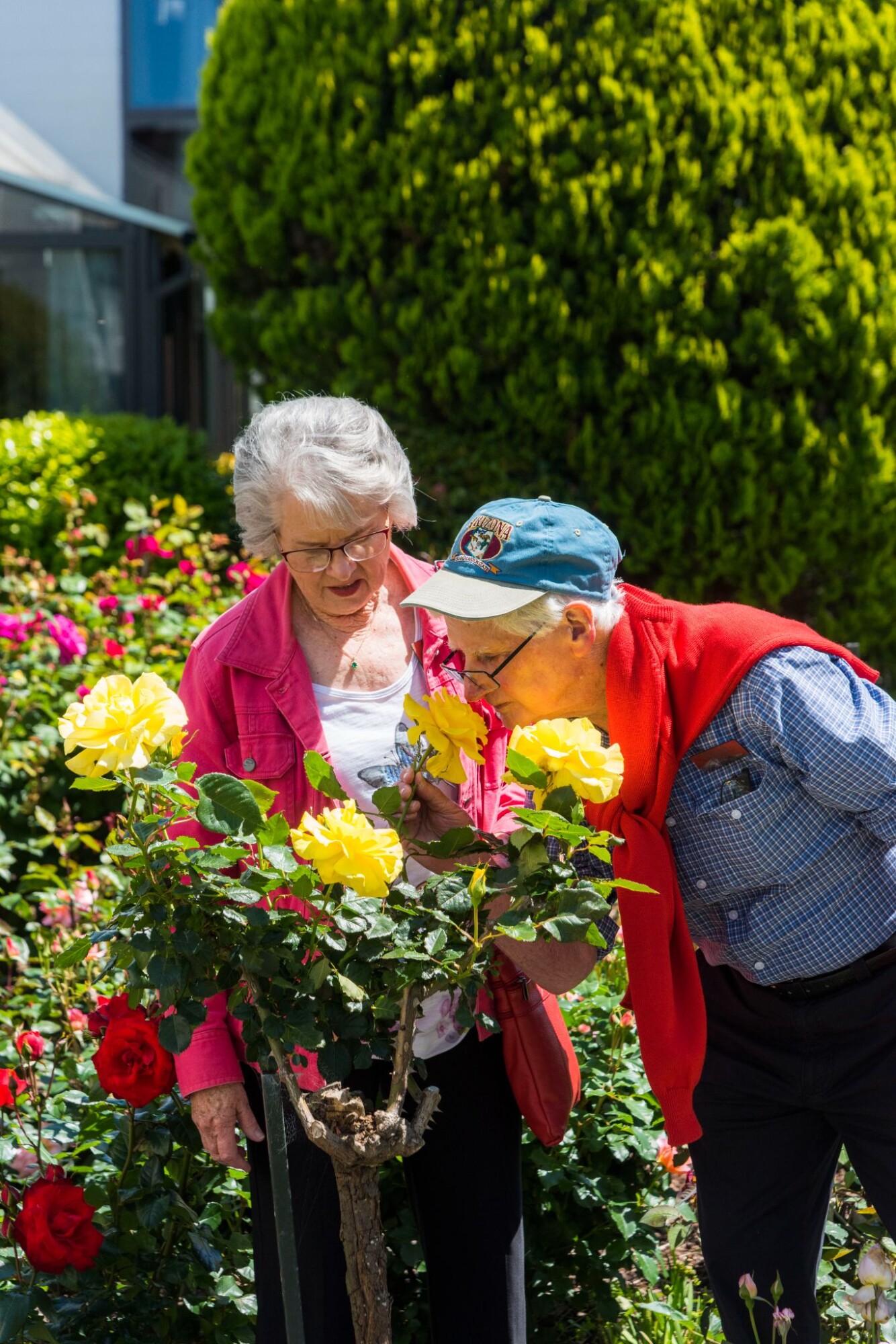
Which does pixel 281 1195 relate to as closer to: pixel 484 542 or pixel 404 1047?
pixel 404 1047

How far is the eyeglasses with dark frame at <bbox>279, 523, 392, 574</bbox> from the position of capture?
2010 mm

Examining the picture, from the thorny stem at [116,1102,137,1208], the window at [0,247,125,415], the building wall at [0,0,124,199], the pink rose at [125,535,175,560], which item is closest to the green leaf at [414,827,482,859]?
the thorny stem at [116,1102,137,1208]

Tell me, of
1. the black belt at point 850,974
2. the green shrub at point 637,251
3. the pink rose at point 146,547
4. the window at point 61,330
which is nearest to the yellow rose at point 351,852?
the black belt at point 850,974

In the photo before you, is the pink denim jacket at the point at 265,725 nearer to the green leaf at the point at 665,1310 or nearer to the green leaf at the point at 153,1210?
the green leaf at the point at 153,1210

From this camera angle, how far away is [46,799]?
11.5 feet

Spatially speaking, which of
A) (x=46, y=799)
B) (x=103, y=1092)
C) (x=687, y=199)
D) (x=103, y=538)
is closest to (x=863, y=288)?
(x=687, y=199)

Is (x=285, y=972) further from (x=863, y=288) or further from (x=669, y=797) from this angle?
(x=863, y=288)

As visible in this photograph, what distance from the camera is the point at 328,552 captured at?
2012mm

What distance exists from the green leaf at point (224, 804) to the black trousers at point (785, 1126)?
88 centimetres

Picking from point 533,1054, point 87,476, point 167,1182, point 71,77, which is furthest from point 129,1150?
point 71,77

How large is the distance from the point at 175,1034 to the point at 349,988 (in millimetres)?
212

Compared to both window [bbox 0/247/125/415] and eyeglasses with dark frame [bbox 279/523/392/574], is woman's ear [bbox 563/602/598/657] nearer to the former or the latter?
eyeglasses with dark frame [bbox 279/523/392/574]

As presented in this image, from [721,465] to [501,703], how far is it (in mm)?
3337

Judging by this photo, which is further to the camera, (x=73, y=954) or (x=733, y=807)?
(x=733, y=807)
